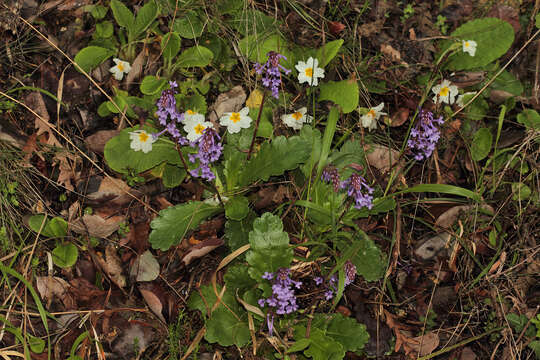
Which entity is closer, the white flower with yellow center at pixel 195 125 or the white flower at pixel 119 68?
the white flower with yellow center at pixel 195 125

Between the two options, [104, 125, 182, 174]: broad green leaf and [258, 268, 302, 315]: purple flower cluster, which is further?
[104, 125, 182, 174]: broad green leaf

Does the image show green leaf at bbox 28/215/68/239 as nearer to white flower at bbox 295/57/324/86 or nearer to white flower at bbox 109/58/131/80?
white flower at bbox 109/58/131/80

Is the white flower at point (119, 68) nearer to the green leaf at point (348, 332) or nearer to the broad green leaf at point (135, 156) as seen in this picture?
the broad green leaf at point (135, 156)

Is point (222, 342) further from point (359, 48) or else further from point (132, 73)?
point (359, 48)

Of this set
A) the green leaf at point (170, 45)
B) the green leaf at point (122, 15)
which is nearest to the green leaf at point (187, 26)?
the green leaf at point (170, 45)

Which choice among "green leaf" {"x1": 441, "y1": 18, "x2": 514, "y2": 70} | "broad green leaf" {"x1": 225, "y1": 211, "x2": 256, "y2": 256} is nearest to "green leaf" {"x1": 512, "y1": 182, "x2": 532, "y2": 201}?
"green leaf" {"x1": 441, "y1": 18, "x2": 514, "y2": 70}

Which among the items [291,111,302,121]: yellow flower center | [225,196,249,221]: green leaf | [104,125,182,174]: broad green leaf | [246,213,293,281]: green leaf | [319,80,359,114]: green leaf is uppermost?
[319,80,359,114]: green leaf
